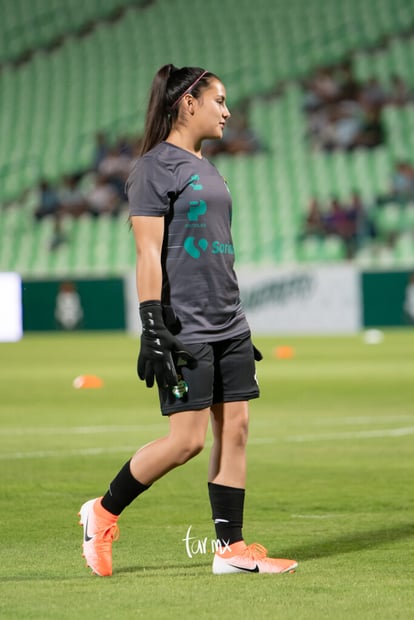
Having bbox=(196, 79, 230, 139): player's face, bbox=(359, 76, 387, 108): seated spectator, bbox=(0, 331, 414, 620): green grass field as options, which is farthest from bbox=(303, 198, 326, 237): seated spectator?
bbox=(196, 79, 230, 139): player's face

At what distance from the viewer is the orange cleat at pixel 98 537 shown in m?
5.44

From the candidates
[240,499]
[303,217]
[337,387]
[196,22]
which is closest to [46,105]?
[196,22]

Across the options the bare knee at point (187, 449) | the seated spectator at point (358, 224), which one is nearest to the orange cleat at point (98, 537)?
the bare knee at point (187, 449)

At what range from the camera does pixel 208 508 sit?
7.33 m

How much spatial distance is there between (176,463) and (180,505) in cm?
210

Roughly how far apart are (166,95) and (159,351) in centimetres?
107

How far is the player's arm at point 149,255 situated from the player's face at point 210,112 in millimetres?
465

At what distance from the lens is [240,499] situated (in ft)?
18.7

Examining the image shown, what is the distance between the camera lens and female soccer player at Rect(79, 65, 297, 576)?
5.41m

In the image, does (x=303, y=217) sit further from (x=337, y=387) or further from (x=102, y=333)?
(x=337, y=387)

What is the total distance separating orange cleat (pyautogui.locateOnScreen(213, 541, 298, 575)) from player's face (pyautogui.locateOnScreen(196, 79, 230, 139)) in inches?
65.8

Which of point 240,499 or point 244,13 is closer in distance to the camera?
point 240,499

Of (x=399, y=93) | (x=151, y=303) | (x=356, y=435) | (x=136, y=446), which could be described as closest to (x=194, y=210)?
(x=151, y=303)

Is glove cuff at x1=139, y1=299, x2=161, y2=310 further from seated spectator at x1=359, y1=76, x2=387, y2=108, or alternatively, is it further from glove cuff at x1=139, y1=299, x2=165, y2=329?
seated spectator at x1=359, y1=76, x2=387, y2=108
